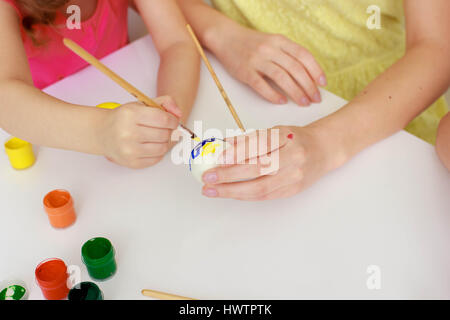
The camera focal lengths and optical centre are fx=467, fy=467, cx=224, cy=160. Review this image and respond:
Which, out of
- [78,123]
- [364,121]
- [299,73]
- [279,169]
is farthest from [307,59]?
[78,123]

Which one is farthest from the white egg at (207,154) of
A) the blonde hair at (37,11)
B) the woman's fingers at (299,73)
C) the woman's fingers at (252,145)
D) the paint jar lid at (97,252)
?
the blonde hair at (37,11)

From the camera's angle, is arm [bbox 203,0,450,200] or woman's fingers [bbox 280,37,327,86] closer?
arm [bbox 203,0,450,200]

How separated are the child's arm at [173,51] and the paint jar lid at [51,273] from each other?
31 cm

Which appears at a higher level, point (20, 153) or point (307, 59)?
point (307, 59)

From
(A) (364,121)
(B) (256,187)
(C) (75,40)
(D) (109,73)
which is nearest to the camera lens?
(D) (109,73)

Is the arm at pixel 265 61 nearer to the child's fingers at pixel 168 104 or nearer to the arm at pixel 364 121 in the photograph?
the arm at pixel 364 121

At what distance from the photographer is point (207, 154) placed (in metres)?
0.60

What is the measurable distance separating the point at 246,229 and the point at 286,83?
294 mm

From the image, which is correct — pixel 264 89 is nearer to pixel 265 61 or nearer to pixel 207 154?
pixel 265 61

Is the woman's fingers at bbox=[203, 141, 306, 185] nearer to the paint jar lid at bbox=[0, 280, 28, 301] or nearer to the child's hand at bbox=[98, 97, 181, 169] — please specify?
the child's hand at bbox=[98, 97, 181, 169]

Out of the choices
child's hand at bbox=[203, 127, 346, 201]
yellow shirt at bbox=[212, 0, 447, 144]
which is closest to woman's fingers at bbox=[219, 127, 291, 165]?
child's hand at bbox=[203, 127, 346, 201]

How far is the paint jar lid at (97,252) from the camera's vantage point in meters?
0.56

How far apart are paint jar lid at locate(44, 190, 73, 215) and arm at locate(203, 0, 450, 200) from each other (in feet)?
0.60

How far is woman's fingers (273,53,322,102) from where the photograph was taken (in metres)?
0.80
